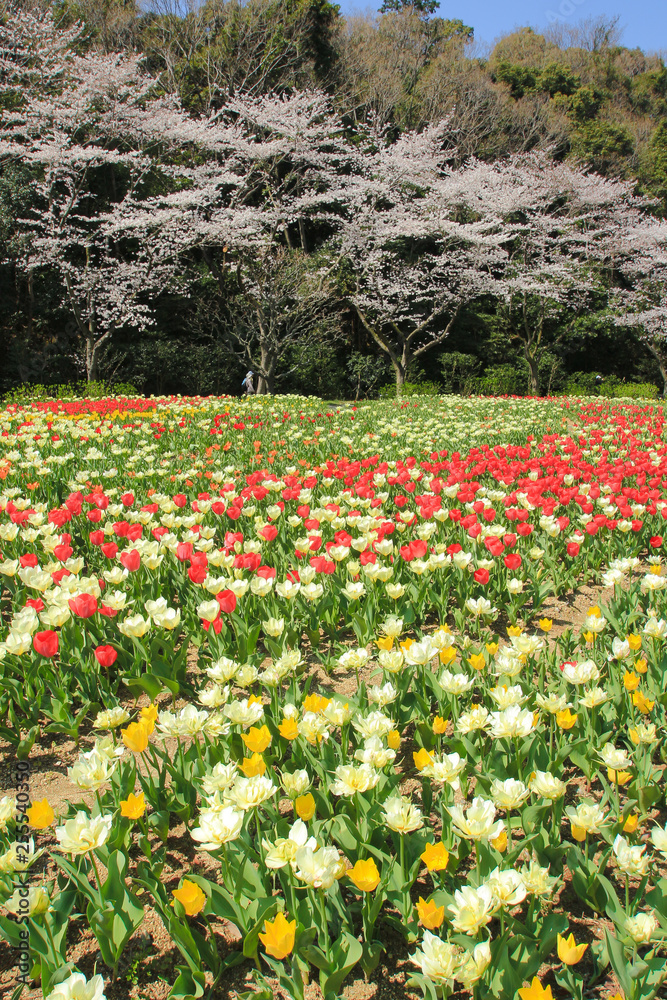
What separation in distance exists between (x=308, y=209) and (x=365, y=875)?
24.3m

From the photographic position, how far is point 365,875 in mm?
1292

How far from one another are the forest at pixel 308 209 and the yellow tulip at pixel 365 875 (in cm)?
1468

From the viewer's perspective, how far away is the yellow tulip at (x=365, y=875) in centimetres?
128

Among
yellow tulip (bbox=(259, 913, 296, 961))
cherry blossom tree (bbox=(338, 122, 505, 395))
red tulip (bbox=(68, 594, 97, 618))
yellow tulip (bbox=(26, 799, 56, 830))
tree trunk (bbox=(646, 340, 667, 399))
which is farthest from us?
tree trunk (bbox=(646, 340, 667, 399))

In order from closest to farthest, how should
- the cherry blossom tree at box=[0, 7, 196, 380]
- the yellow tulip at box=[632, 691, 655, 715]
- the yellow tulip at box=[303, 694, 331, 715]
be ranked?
the yellow tulip at box=[303, 694, 331, 715] → the yellow tulip at box=[632, 691, 655, 715] → the cherry blossom tree at box=[0, 7, 196, 380]

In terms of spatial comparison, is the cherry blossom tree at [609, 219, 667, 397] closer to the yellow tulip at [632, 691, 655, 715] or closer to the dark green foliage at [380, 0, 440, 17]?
the dark green foliage at [380, 0, 440, 17]

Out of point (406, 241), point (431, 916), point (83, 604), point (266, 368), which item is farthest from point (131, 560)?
point (406, 241)

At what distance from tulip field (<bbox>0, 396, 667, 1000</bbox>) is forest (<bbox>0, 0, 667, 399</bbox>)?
13.0 meters

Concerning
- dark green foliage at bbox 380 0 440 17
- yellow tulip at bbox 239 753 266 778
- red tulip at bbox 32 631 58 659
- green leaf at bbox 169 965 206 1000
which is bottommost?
green leaf at bbox 169 965 206 1000

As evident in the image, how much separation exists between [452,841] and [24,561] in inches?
91.0

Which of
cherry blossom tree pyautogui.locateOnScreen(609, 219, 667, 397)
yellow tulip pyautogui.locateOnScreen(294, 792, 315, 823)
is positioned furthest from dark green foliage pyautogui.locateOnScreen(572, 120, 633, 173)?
yellow tulip pyautogui.locateOnScreen(294, 792, 315, 823)

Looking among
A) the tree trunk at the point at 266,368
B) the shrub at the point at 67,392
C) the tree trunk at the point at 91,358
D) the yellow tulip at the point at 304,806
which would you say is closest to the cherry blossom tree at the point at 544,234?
the tree trunk at the point at 266,368

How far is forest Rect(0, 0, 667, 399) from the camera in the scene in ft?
57.6

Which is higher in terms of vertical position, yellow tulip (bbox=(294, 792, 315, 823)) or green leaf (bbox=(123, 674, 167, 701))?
yellow tulip (bbox=(294, 792, 315, 823))
